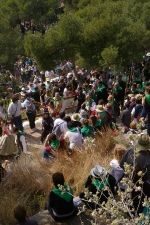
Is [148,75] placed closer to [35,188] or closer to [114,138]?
[114,138]

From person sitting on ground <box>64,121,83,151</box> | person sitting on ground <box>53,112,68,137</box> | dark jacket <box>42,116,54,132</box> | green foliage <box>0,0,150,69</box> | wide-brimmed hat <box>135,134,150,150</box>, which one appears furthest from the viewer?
green foliage <box>0,0,150,69</box>

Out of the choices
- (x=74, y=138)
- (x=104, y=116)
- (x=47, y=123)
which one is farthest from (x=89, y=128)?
(x=47, y=123)

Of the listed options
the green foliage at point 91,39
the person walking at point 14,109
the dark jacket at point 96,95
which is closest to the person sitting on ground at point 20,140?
the person walking at point 14,109

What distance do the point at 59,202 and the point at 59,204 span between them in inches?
1.3

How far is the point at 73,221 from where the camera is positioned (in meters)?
5.37

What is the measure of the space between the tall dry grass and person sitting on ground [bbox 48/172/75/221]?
2.58ft

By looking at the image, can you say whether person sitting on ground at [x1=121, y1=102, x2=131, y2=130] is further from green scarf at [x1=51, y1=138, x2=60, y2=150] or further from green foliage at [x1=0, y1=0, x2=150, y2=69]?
green foliage at [x1=0, y1=0, x2=150, y2=69]

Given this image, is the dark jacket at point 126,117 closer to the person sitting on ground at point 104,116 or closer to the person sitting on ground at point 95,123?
the person sitting on ground at point 104,116

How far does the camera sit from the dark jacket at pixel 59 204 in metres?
5.15

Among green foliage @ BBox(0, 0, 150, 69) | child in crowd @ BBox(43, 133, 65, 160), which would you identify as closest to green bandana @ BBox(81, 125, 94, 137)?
child in crowd @ BBox(43, 133, 65, 160)

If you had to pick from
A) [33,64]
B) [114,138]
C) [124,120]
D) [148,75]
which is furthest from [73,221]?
[33,64]

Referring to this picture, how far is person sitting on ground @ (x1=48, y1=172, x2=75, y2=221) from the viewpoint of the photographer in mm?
5141

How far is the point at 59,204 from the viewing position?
516cm

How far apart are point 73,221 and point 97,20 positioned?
12.6 meters
